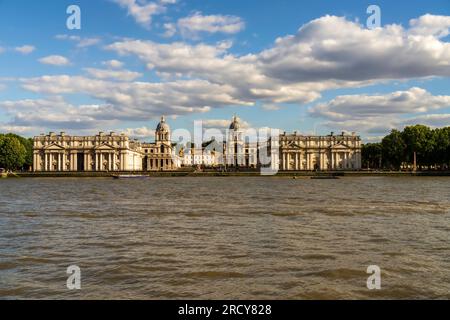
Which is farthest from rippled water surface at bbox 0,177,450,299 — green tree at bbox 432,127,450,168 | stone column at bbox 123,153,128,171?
stone column at bbox 123,153,128,171

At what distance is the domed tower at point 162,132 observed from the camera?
158125 millimetres

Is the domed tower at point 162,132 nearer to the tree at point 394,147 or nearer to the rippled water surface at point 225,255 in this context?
the tree at point 394,147

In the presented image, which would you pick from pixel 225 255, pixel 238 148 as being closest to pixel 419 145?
pixel 238 148

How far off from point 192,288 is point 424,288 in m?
5.11

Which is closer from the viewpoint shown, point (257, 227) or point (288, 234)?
point (288, 234)

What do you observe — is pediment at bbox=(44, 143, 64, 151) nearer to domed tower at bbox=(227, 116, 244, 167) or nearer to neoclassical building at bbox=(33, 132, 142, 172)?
neoclassical building at bbox=(33, 132, 142, 172)

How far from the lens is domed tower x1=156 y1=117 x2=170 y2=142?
519ft

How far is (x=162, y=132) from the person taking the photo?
522 feet

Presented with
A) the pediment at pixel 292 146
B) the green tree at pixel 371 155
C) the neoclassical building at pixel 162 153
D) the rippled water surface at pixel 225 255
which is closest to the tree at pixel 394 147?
the green tree at pixel 371 155

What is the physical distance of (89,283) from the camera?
1120 centimetres

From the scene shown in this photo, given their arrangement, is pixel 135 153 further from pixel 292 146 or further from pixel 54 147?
pixel 292 146

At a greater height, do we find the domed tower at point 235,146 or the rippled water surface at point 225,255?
the domed tower at point 235,146
